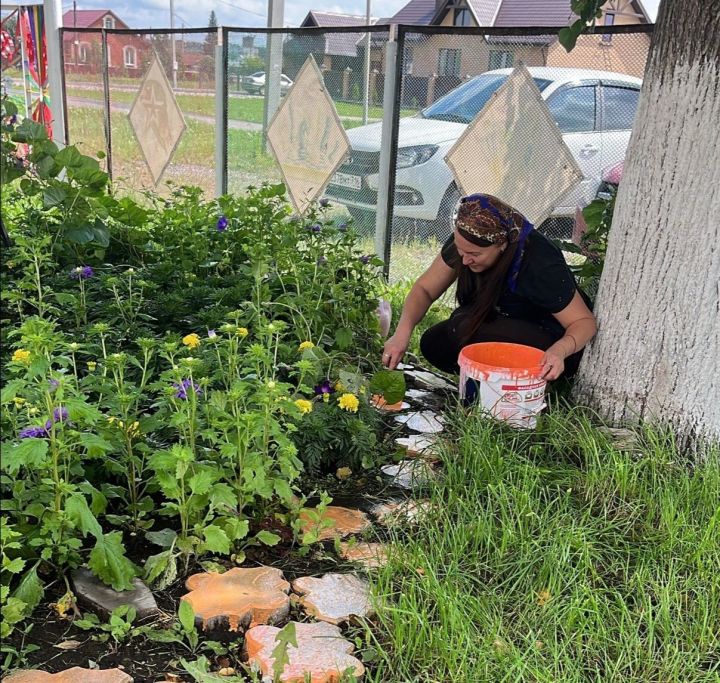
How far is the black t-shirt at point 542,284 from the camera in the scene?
3461 millimetres

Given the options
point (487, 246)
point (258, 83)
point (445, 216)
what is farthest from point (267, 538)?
point (258, 83)

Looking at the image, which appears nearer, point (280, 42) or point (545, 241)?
point (545, 241)

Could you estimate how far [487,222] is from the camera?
3.38m

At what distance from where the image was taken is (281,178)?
673cm

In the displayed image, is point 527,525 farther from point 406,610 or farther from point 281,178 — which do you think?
point 281,178

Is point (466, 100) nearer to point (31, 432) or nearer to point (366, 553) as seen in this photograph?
point (366, 553)

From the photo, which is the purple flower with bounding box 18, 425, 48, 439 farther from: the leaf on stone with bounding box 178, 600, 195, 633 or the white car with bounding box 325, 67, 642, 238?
the white car with bounding box 325, 67, 642, 238

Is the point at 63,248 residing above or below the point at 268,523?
above

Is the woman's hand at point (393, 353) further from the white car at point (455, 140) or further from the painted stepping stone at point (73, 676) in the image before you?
the painted stepping stone at point (73, 676)

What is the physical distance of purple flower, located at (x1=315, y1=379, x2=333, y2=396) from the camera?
3.08 m

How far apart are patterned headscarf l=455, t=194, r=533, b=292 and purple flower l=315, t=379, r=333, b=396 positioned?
0.81 m

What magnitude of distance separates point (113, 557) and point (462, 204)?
200 cm

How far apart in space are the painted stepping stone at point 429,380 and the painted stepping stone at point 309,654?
193cm

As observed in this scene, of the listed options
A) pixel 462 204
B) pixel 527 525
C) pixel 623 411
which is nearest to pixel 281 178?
pixel 462 204
